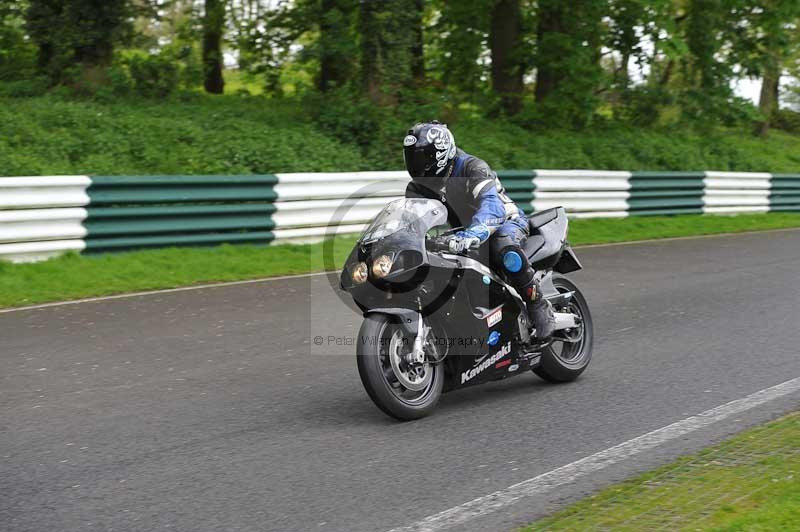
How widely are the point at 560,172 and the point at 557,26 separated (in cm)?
717

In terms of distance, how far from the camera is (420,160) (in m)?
6.29

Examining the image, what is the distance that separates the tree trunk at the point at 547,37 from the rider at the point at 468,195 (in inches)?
695

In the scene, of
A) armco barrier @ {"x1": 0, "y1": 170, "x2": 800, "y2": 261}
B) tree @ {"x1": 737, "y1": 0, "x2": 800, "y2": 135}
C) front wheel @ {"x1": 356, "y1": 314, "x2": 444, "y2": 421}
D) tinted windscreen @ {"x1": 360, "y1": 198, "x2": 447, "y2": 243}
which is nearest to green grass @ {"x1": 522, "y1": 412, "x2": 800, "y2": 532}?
front wheel @ {"x1": 356, "y1": 314, "x2": 444, "y2": 421}

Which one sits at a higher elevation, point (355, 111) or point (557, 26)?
point (557, 26)

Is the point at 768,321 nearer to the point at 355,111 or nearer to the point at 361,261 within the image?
the point at 361,261

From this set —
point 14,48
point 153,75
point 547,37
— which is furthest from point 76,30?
point 547,37

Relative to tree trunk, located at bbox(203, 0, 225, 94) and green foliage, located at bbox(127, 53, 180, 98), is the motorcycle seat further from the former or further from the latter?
tree trunk, located at bbox(203, 0, 225, 94)

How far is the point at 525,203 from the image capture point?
56.9ft

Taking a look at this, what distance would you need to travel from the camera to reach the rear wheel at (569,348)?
719cm

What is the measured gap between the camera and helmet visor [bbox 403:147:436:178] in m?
6.25

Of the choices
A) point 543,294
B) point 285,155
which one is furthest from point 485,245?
point 285,155

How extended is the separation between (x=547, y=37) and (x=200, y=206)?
12.9m

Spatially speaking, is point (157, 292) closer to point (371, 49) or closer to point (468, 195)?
point (468, 195)

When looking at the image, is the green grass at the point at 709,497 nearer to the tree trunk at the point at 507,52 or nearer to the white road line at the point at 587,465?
the white road line at the point at 587,465
